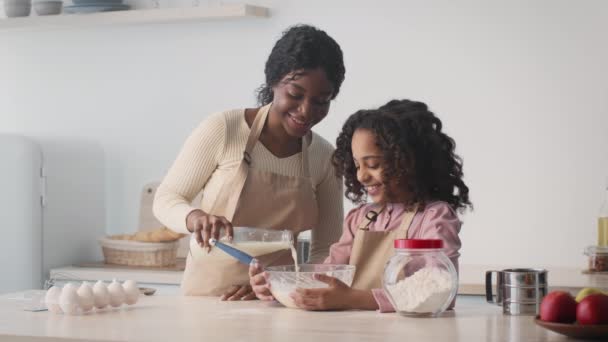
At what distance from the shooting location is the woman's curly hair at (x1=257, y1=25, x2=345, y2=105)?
261 cm

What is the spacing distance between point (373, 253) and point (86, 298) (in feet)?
2.20

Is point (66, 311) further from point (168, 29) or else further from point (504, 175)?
point (168, 29)

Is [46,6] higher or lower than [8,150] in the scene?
higher

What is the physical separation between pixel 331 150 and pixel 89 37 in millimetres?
2070

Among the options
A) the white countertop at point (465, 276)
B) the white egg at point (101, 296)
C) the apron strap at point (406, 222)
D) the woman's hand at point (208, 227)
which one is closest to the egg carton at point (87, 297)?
the white egg at point (101, 296)

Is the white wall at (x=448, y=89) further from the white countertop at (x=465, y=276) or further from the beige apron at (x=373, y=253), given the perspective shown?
the beige apron at (x=373, y=253)

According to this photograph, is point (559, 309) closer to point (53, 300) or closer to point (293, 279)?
point (293, 279)

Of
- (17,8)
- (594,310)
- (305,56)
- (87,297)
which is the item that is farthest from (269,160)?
(17,8)

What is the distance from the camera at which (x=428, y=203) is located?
241cm

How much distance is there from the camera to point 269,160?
2.76m

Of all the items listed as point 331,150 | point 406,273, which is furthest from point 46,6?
point 406,273

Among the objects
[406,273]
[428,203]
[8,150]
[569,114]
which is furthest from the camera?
[8,150]

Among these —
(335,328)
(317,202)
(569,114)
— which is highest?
(569,114)

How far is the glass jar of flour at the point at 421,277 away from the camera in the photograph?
2041mm
